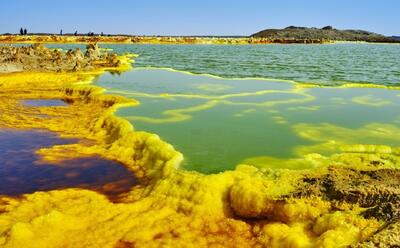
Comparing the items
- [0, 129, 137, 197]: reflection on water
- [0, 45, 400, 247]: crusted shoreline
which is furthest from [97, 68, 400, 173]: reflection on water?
[0, 129, 137, 197]: reflection on water

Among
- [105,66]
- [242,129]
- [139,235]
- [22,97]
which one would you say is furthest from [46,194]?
[105,66]

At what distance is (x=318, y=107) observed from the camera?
1617 cm

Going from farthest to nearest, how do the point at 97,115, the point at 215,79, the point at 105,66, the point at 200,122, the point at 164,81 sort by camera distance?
the point at 105,66 < the point at 215,79 < the point at 164,81 < the point at 97,115 < the point at 200,122

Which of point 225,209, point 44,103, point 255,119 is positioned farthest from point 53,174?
point 44,103

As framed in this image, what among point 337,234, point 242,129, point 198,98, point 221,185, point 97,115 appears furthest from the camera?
point 198,98

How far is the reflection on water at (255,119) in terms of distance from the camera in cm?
1027

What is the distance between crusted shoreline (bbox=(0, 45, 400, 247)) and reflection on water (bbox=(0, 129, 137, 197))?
14.1 inches

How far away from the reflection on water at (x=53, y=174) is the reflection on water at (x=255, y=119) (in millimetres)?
1633

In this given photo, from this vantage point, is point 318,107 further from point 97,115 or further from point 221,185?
point 221,185

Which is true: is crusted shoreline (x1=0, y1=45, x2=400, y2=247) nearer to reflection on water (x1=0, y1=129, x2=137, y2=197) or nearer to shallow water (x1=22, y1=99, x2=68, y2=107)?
reflection on water (x1=0, y1=129, x2=137, y2=197)

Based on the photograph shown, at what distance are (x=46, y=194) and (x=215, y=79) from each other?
19076mm

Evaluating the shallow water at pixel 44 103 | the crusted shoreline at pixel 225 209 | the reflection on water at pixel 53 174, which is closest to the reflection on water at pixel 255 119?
the crusted shoreline at pixel 225 209

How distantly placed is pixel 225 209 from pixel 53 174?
4.21 m

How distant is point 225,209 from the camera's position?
23.9 feet
